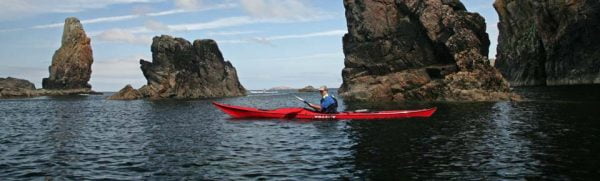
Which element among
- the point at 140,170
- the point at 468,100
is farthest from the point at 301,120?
the point at 468,100

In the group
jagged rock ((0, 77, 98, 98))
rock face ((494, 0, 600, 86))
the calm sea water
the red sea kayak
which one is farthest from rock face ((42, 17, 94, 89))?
the red sea kayak

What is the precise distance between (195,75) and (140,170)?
93.6 meters

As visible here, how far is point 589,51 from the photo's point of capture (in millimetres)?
81312

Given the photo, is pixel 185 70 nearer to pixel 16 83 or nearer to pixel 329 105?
pixel 329 105

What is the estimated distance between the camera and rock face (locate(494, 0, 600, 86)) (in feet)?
265

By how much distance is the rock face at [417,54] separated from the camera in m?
63.7

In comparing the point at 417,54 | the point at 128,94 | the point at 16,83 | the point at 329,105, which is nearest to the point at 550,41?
the point at 417,54

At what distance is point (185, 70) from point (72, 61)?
63986 millimetres

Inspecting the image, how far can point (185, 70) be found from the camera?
4227 inches

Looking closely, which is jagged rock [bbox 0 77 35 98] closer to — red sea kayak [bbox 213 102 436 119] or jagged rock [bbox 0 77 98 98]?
jagged rock [bbox 0 77 98 98]

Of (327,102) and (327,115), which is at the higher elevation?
(327,102)

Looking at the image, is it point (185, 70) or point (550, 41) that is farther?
point (185, 70)

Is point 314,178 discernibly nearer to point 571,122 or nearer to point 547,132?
point 547,132

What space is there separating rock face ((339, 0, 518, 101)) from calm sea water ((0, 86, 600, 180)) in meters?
27.6
